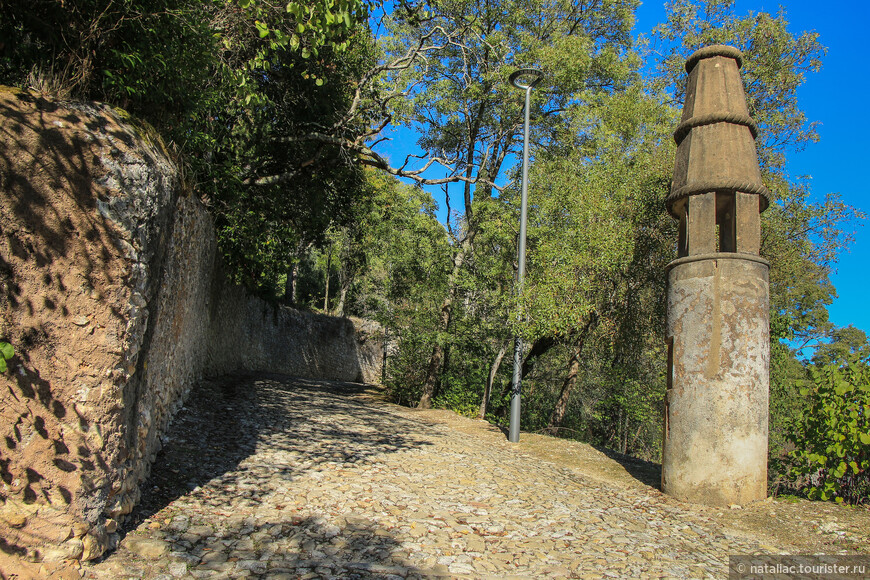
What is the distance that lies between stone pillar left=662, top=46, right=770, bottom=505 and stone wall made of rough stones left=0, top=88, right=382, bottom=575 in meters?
6.90

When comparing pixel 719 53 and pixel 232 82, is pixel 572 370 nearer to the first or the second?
pixel 719 53

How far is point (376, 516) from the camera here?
19.5 feet

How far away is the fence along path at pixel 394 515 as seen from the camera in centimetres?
472

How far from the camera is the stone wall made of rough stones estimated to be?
4.03 m

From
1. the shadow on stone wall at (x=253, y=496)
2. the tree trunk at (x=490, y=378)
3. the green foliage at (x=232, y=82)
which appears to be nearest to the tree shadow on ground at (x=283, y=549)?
the shadow on stone wall at (x=253, y=496)

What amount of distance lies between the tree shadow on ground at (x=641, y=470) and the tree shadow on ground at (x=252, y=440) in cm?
373

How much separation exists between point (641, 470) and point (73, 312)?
954 cm

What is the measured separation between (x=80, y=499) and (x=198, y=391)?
685 centimetres

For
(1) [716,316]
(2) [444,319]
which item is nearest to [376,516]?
(1) [716,316]

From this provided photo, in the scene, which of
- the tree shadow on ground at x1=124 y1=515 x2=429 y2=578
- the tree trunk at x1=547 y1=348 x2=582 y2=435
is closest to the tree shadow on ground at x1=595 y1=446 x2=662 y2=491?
the tree trunk at x1=547 y1=348 x2=582 y2=435

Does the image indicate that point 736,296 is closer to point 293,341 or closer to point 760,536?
point 760,536

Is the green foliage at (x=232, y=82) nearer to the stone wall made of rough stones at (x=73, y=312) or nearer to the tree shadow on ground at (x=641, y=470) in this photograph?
the stone wall made of rough stones at (x=73, y=312)

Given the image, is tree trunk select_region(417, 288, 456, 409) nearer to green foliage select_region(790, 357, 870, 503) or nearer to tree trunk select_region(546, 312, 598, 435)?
tree trunk select_region(546, 312, 598, 435)

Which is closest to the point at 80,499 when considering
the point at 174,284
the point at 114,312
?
the point at 114,312
